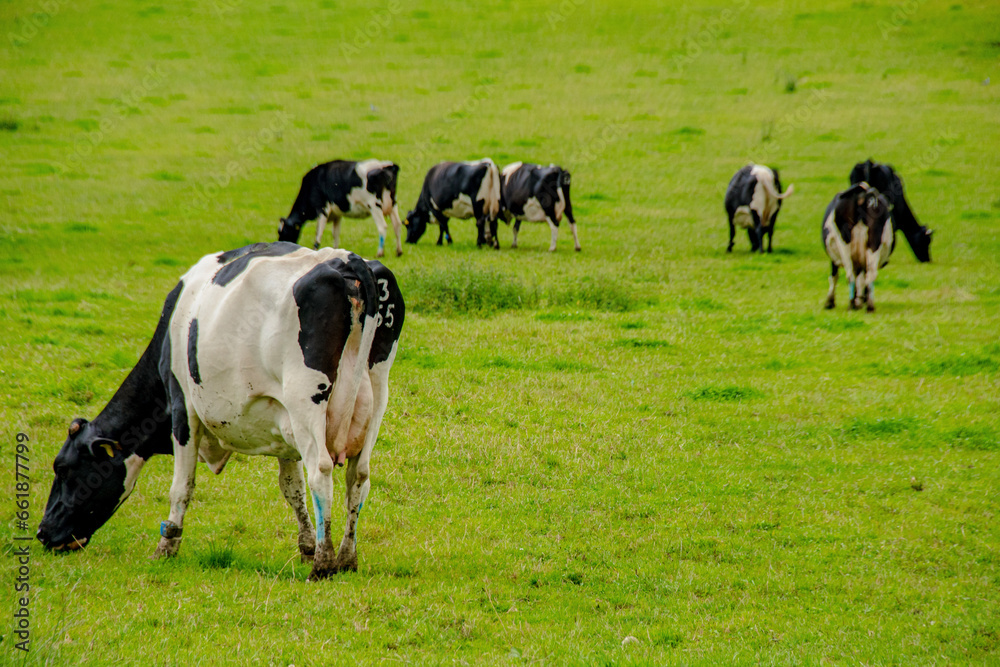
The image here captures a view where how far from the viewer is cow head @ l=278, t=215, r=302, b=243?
18594mm

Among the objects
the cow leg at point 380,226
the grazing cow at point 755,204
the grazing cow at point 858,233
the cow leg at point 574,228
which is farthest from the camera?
the grazing cow at point 755,204

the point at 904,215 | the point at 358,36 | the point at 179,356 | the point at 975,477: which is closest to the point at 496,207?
the point at 904,215

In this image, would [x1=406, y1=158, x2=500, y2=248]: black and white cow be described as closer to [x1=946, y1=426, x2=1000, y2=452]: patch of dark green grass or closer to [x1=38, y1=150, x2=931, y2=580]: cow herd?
[x1=946, y1=426, x2=1000, y2=452]: patch of dark green grass

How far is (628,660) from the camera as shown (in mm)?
5316

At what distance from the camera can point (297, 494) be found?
6887 mm

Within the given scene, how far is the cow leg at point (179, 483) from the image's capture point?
6559 mm

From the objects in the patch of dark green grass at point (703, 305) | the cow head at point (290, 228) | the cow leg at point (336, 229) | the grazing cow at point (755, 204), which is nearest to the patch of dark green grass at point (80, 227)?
the cow head at point (290, 228)

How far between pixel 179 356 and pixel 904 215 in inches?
659

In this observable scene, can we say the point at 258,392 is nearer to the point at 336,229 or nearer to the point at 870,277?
the point at 870,277

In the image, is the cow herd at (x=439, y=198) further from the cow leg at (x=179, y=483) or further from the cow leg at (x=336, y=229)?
the cow leg at (x=179, y=483)

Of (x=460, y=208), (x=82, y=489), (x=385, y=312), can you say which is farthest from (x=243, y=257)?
(x=460, y=208)

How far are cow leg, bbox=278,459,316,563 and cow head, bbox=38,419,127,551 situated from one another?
3.78 feet

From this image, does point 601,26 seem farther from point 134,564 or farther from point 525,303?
point 134,564

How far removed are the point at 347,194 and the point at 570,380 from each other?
9.44 metres
